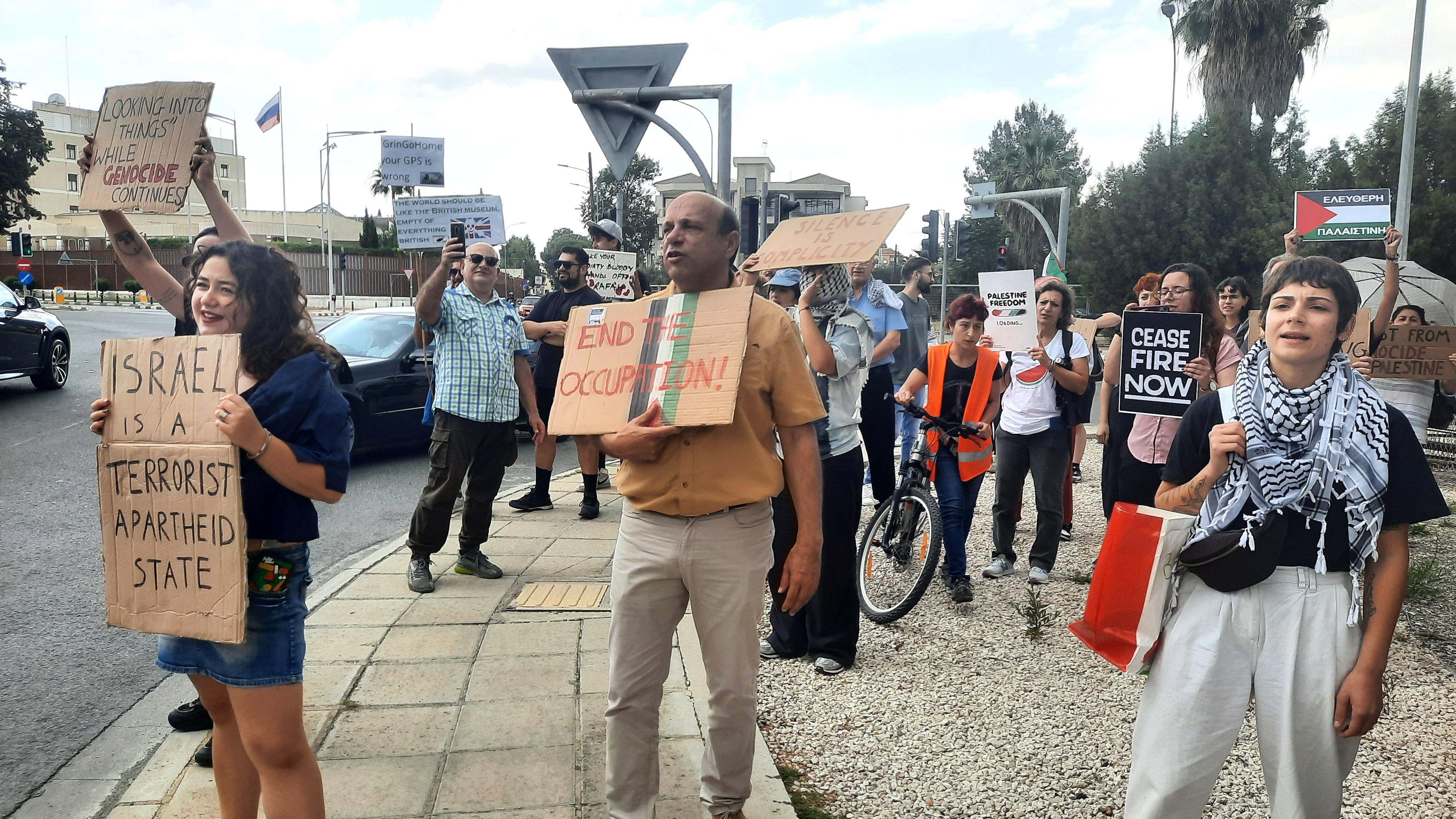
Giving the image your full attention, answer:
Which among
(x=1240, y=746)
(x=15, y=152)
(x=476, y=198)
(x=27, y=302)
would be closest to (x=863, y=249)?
(x=1240, y=746)

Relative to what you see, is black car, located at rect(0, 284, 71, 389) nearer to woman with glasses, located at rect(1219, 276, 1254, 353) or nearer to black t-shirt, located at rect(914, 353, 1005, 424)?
black t-shirt, located at rect(914, 353, 1005, 424)

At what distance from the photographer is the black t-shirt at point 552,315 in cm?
791

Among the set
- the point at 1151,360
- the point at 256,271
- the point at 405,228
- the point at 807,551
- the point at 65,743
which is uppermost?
the point at 405,228

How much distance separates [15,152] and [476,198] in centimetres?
3434

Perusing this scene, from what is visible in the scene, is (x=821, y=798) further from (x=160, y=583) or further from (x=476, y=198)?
(x=476, y=198)

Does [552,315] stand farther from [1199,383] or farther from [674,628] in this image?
[674,628]

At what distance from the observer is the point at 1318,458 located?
93.1 inches

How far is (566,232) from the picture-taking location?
2621 inches

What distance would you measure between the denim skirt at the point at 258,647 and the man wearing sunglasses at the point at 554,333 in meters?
4.81

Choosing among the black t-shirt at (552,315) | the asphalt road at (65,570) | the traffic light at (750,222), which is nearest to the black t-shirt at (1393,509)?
the asphalt road at (65,570)

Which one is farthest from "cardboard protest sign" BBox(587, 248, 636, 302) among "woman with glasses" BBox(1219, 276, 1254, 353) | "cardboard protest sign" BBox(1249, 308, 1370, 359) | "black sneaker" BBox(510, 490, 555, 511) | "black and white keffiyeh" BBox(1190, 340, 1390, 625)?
"black and white keffiyeh" BBox(1190, 340, 1390, 625)

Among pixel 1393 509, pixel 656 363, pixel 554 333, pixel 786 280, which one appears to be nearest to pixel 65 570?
pixel 554 333

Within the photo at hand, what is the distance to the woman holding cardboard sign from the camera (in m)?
2.51

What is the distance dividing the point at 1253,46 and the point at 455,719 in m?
37.3
